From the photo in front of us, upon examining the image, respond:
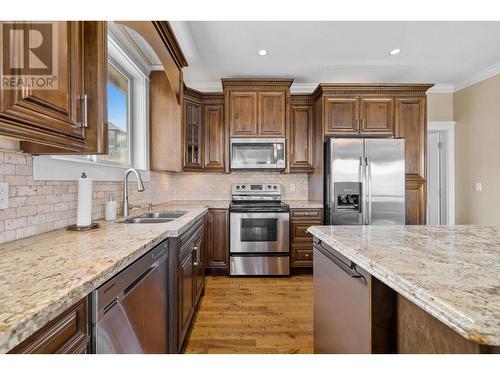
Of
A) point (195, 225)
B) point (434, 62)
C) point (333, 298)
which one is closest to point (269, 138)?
point (195, 225)

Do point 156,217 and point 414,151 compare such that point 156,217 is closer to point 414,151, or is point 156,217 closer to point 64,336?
point 64,336

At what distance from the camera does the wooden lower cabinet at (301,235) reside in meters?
3.35

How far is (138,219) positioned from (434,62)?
12.5 feet

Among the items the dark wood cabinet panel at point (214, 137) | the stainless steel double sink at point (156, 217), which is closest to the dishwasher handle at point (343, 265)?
the stainless steel double sink at point (156, 217)

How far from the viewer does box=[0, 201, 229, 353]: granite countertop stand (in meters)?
0.58

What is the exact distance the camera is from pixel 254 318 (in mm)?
2291

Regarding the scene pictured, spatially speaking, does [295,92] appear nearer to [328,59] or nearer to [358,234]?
[328,59]

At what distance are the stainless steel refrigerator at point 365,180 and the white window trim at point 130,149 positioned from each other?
2.21 m

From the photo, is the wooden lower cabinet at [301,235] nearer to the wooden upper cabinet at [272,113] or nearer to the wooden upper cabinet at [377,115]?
the wooden upper cabinet at [272,113]

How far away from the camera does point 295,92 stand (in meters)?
3.98
